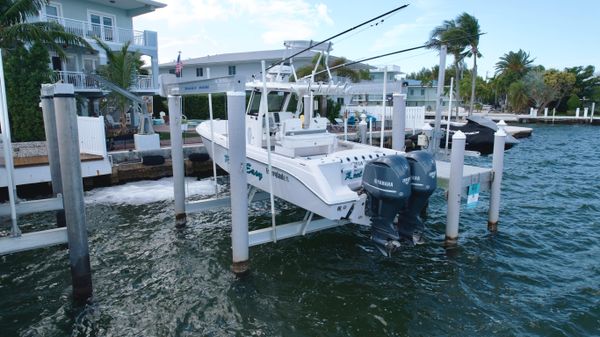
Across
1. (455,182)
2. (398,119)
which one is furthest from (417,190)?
(398,119)

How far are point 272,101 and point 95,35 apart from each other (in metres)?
15.7

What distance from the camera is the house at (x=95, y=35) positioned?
18625 millimetres

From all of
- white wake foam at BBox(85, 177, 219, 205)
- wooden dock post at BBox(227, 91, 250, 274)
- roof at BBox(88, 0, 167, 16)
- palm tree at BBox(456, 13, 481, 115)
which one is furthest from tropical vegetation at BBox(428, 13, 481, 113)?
wooden dock post at BBox(227, 91, 250, 274)

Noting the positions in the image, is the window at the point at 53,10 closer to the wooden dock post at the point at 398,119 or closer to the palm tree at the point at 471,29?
the wooden dock post at the point at 398,119

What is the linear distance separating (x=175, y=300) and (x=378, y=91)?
17.5 feet

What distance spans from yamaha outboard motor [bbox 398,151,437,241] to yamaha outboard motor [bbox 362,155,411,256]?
0.20m

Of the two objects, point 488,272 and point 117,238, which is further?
Result: point 117,238

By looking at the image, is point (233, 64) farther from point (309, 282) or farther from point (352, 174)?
point (309, 282)

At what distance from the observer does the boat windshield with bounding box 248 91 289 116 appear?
27.6 ft

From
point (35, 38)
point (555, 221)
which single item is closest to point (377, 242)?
point (555, 221)

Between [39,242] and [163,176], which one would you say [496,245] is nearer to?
[39,242]

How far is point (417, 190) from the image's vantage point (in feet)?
19.6

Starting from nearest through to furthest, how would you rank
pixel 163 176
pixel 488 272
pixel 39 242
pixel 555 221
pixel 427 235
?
1. pixel 39 242
2. pixel 488 272
3. pixel 427 235
4. pixel 555 221
5. pixel 163 176

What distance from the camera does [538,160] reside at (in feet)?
59.7
